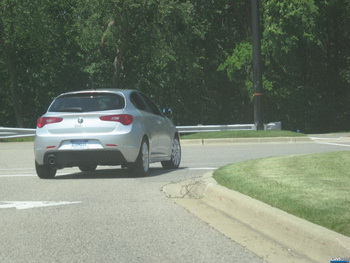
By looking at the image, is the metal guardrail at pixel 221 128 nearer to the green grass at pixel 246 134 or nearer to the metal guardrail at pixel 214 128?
the metal guardrail at pixel 214 128

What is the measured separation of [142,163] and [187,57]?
2486 cm

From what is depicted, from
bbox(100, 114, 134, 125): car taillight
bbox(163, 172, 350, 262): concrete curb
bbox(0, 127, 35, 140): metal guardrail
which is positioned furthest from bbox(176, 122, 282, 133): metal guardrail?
bbox(163, 172, 350, 262): concrete curb

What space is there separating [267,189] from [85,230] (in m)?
2.64

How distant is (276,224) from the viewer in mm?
7008

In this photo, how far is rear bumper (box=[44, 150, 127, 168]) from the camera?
1297 cm

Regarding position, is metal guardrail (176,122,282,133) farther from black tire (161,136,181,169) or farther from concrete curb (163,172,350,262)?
concrete curb (163,172,350,262)

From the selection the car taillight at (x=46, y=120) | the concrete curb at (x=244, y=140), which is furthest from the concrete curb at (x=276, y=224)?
the concrete curb at (x=244, y=140)

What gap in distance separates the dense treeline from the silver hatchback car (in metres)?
20.8

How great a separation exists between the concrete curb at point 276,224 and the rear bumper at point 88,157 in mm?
2747

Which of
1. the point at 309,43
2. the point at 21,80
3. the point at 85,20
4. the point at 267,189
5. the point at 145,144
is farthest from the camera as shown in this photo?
the point at 21,80

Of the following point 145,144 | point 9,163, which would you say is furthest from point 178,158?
point 9,163

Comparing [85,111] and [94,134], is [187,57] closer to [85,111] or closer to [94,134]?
[85,111]

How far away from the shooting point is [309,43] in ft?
124

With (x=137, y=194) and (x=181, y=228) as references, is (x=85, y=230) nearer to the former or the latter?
(x=181, y=228)
